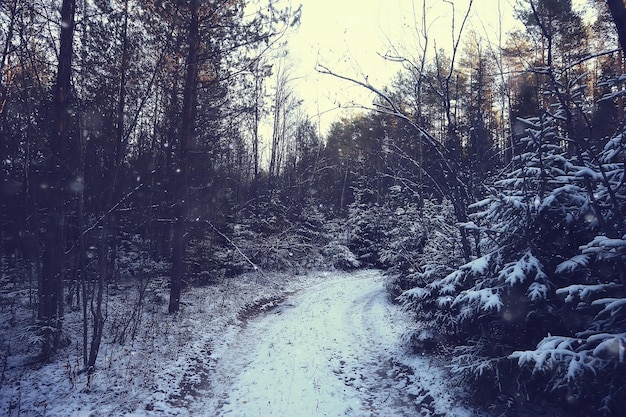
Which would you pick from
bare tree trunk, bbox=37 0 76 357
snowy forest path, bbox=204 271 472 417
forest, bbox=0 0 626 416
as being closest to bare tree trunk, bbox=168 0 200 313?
forest, bbox=0 0 626 416

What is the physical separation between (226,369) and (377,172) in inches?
223

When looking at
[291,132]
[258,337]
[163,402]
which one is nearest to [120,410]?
[163,402]

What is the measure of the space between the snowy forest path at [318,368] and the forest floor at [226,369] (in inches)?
1.0

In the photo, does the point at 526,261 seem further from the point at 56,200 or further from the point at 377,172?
the point at 56,200

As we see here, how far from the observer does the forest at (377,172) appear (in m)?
4.65

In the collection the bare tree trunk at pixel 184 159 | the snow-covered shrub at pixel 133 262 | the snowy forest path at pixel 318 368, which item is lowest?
the snowy forest path at pixel 318 368

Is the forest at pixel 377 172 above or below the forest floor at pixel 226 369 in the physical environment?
above

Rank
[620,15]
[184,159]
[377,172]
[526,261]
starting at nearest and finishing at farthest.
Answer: [620,15] → [526,261] → [377,172] → [184,159]

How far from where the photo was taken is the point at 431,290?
796 cm

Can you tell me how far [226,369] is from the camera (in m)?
7.83

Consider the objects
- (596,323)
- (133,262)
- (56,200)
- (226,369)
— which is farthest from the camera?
(133,262)

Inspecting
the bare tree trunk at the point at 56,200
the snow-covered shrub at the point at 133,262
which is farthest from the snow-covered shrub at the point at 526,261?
the snow-covered shrub at the point at 133,262

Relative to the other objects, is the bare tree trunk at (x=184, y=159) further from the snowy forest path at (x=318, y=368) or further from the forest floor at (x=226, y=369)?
the snowy forest path at (x=318, y=368)

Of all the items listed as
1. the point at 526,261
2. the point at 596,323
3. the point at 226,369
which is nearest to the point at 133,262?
the point at 226,369
